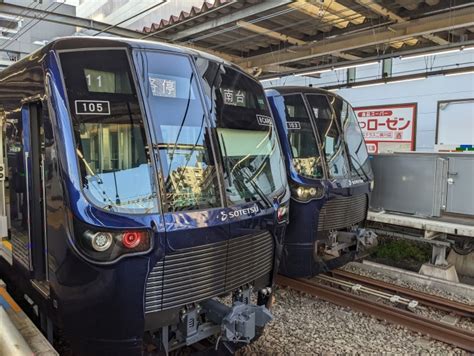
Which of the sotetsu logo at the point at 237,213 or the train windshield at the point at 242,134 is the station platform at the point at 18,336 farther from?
the train windshield at the point at 242,134

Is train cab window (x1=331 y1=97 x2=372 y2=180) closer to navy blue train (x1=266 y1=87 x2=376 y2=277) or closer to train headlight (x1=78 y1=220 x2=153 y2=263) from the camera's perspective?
navy blue train (x1=266 y1=87 x2=376 y2=277)

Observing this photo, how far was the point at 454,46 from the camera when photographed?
22.9ft

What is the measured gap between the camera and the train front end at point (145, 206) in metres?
2.47

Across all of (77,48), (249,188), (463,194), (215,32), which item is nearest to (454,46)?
(463,194)

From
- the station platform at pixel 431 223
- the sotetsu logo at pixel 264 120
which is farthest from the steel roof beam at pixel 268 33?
the sotetsu logo at pixel 264 120

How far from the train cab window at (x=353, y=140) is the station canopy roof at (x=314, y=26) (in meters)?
1.72

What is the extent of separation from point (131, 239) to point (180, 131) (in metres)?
0.82

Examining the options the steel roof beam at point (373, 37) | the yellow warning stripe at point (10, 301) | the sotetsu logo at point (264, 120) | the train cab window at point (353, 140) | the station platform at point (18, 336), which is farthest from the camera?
the steel roof beam at point (373, 37)

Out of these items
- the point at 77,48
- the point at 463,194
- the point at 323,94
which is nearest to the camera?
the point at 77,48

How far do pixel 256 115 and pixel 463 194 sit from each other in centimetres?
436

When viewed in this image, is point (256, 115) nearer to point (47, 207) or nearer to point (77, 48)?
point (77, 48)

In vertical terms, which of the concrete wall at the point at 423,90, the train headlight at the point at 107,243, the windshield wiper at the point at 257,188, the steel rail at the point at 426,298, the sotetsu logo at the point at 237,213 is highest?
the concrete wall at the point at 423,90

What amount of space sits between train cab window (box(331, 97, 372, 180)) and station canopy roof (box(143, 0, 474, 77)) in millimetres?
1721

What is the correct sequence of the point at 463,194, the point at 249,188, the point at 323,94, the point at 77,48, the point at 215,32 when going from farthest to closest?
1. the point at 215,32
2. the point at 463,194
3. the point at 323,94
4. the point at 249,188
5. the point at 77,48
